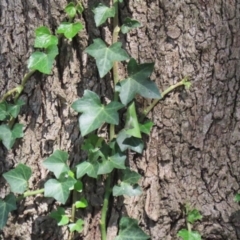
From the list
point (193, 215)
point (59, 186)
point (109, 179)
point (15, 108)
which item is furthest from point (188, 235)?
point (15, 108)

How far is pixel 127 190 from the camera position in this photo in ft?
4.24

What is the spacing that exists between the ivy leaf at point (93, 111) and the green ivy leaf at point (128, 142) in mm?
55

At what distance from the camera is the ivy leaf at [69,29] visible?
1245mm

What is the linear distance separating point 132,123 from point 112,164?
4.9 inches

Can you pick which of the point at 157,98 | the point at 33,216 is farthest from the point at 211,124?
the point at 33,216

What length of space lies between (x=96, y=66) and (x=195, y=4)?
1.04ft

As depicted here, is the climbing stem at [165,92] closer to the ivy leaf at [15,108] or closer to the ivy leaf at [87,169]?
the ivy leaf at [87,169]

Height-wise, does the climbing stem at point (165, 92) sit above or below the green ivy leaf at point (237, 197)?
above

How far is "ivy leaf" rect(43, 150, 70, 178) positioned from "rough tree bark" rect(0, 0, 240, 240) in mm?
37

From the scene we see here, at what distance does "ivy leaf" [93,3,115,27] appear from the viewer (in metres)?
1.23

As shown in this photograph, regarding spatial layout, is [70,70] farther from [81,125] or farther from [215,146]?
[215,146]

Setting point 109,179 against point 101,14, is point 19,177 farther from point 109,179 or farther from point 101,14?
point 101,14

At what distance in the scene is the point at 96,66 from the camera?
4.25 feet

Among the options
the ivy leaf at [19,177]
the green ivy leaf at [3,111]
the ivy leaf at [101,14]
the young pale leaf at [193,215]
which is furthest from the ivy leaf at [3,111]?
the young pale leaf at [193,215]
